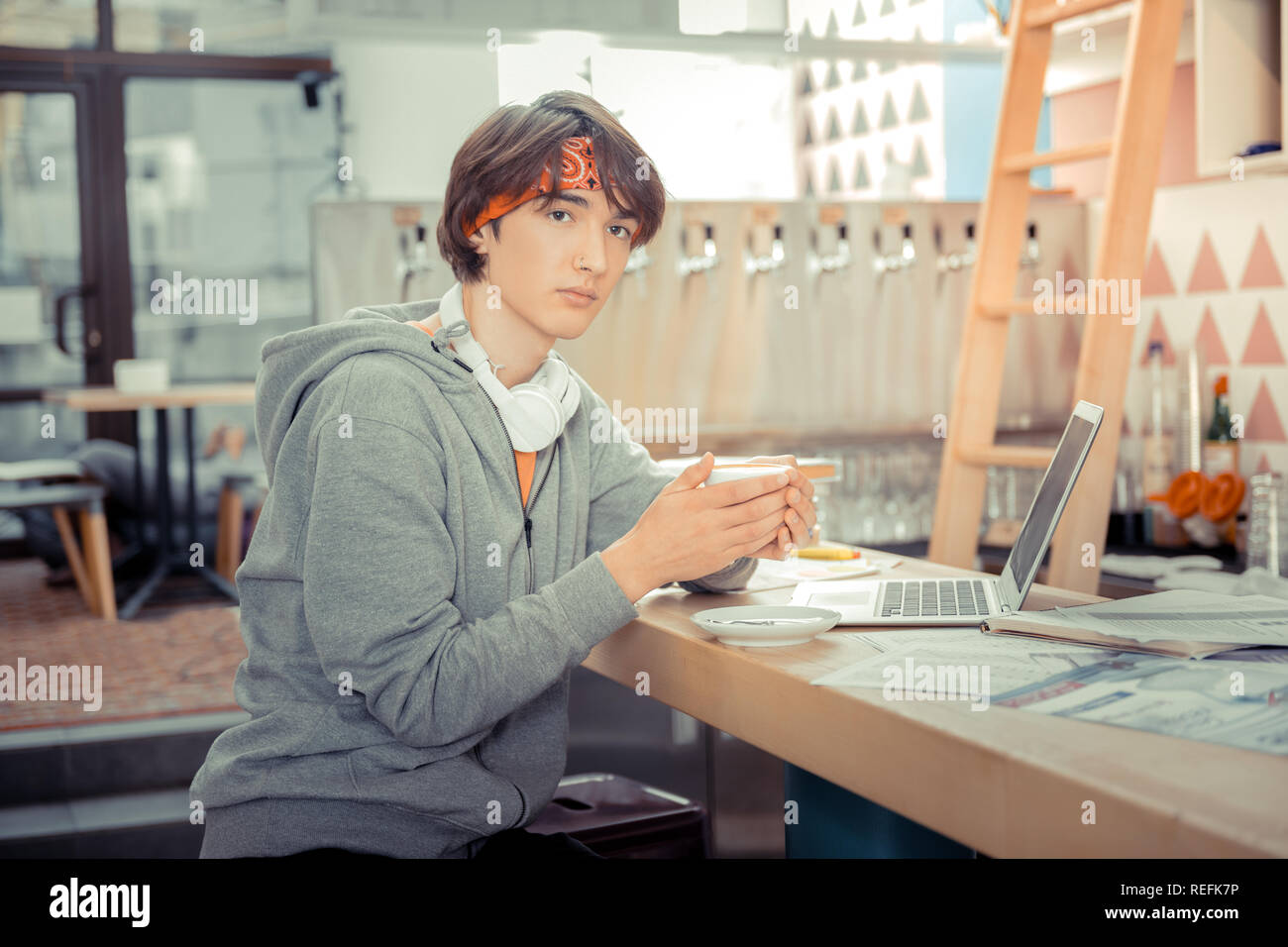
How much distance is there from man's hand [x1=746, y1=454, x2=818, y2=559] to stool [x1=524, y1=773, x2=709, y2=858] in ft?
1.41

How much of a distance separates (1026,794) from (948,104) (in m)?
4.25

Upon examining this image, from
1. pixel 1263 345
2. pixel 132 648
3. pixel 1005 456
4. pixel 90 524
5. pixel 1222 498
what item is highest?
pixel 1263 345

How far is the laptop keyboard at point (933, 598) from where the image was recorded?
134 centimetres

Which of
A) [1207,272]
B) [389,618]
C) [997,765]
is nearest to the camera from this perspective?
[997,765]

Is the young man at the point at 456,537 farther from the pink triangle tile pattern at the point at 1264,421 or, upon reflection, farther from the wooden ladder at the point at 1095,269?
the pink triangle tile pattern at the point at 1264,421

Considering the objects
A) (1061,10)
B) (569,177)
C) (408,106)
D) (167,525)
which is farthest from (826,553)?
(408,106)

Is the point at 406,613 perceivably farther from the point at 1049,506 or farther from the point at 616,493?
the point at 1049,506

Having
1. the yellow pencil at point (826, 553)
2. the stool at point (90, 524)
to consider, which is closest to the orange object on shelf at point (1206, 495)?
the yellow pencil at point (826, 553)

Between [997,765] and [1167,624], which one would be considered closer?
[997,765]

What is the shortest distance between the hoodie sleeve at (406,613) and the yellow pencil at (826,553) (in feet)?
2.35

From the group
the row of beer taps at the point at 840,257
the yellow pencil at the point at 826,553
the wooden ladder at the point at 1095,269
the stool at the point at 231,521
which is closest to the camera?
the yellow pencil at the point at 826,553

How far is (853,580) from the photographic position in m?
1.65

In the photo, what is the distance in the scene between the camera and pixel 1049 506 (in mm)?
1313

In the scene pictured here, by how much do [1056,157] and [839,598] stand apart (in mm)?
1557
